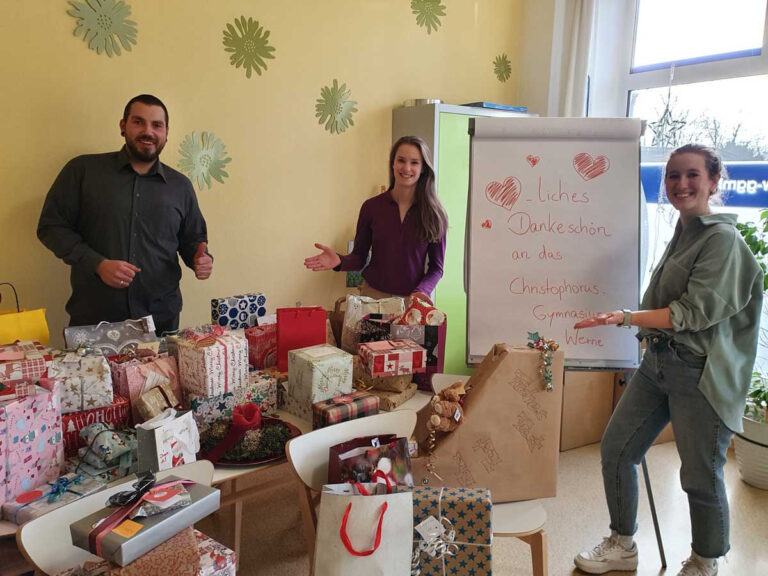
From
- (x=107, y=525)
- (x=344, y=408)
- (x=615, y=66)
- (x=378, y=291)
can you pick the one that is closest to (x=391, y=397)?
(x=344, y=408)

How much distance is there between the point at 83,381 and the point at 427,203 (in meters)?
1.62

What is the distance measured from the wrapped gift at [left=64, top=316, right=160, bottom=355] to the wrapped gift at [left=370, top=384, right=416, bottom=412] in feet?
2.46

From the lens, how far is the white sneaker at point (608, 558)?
7.33 ft

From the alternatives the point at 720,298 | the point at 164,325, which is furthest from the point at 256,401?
the point at 720,298

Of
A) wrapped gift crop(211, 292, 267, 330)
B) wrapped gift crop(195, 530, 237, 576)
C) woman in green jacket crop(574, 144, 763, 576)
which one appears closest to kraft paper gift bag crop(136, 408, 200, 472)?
wrapped gift crop(195, 530, 237, 576)

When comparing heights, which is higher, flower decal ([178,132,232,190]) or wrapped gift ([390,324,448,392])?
flower decal ([178,132,232,190])

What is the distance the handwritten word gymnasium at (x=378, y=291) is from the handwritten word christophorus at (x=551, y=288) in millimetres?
20

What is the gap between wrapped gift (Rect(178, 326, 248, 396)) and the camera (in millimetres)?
1752

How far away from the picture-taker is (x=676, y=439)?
203 centimetres

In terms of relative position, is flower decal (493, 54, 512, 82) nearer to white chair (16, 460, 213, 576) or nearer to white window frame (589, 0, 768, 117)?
white window frame (589, 0, 768, 117)

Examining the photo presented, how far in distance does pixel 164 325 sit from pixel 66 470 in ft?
4.14

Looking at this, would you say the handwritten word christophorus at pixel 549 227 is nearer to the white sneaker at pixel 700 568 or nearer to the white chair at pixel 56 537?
the white sneaker at pixel 700 568

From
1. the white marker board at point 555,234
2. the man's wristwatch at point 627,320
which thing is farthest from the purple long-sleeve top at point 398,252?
the man's wristwatch at point 627,320

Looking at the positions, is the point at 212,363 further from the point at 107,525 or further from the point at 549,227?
the point at 549,227
